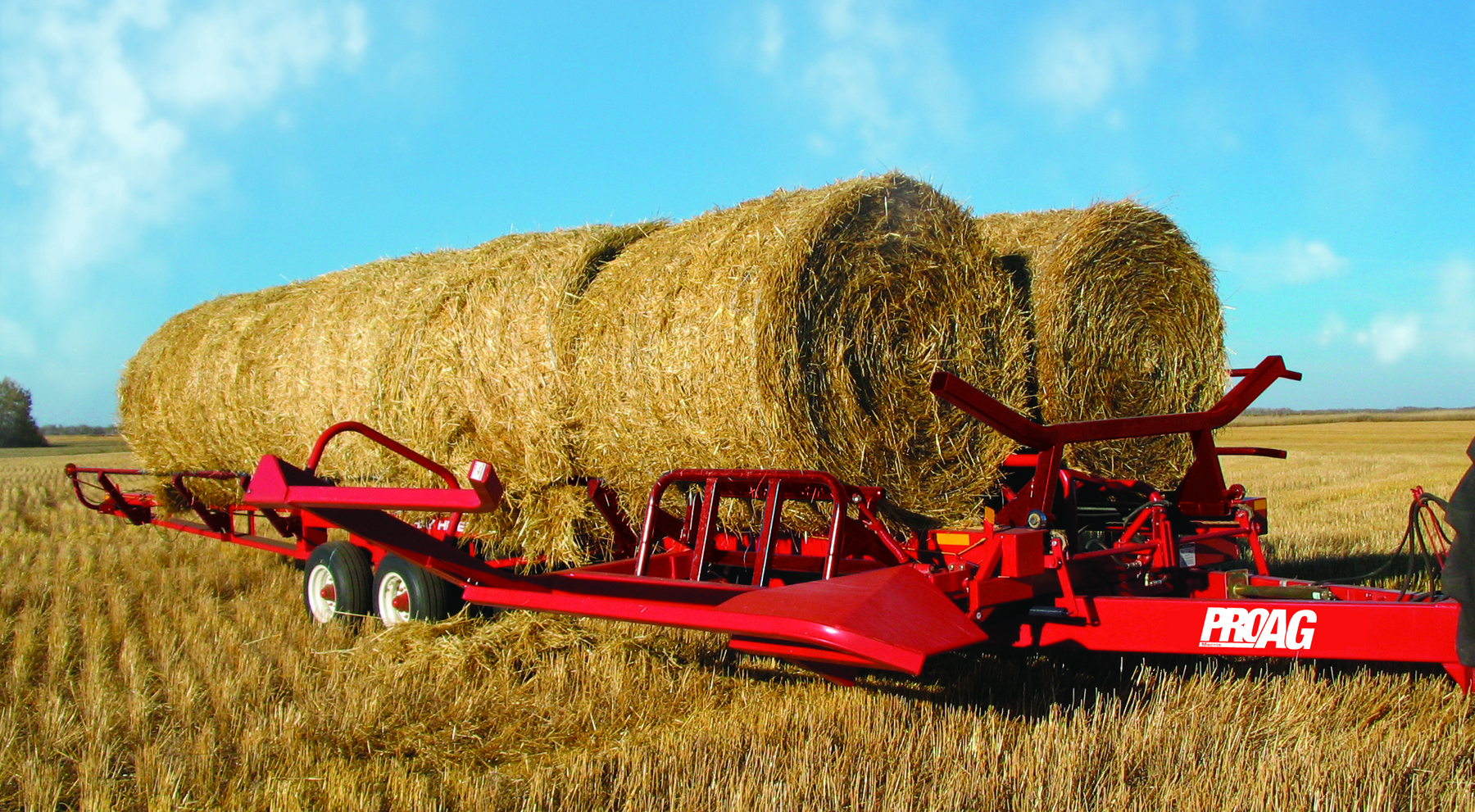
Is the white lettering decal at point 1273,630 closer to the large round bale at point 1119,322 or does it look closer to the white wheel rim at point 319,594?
the large round bale at point 1119,322

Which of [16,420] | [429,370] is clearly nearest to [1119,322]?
[429,370]

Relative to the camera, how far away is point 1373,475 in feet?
54.7

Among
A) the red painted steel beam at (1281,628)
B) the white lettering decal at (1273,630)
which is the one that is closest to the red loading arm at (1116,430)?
the red painted steel beam at (1281,628)

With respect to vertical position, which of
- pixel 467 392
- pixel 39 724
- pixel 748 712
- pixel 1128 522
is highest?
pixel 467 392

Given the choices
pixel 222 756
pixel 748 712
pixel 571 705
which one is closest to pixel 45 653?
pixel 222 756

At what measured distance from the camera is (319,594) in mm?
6242

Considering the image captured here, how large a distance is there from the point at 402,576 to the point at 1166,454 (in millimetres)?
4455

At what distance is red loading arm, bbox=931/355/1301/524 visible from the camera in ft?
12.4

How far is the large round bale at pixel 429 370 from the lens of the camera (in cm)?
550

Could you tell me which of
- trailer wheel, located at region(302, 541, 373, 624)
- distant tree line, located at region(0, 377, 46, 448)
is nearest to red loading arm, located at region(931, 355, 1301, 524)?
trailer wheel, located at region(302, 541, 373, 624)

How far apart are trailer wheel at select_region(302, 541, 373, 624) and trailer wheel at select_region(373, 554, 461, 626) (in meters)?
0.11

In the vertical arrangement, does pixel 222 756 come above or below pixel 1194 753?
below

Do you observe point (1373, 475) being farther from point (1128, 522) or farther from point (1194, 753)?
point (1194, 753)

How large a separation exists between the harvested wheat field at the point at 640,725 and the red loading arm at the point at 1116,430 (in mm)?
837
